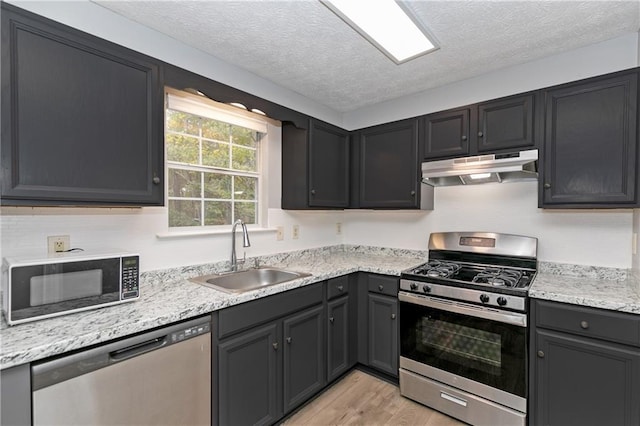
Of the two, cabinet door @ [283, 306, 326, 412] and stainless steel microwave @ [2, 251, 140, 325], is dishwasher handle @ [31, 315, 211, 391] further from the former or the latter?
cabinet door @ [283, 306, 326, 412]

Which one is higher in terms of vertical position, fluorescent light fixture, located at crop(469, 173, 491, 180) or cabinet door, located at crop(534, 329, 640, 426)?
fluorescent light fixture, located at crop(469, 173, 491, 180)

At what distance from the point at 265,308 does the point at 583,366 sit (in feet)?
5.91

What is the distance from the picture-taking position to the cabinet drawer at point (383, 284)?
2346 millimetres

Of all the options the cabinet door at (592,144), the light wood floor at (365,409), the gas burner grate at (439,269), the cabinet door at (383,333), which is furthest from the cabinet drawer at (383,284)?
the cabinet door at (592,144)

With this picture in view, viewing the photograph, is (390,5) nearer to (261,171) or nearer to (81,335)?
(261,171)

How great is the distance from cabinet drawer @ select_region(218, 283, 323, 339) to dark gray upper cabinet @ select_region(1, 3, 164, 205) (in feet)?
2.44

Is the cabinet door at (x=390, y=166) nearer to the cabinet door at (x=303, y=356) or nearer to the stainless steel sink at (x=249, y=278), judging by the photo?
the stainless steel sink at (x=249, y=278)

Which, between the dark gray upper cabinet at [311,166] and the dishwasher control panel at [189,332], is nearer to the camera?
the dishwasher control panel at [189,332]

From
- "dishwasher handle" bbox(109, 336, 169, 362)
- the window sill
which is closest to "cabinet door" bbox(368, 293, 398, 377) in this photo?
the window sill

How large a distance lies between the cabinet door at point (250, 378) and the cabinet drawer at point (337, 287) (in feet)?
1.83

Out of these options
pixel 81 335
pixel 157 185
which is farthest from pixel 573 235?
pixel 81 335

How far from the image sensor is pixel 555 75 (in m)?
2.16

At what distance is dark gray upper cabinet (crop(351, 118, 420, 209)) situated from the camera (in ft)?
8.59

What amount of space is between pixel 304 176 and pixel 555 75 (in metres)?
2.02
